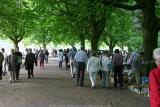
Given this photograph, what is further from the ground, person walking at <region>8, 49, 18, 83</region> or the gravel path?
person walking at <region>8, 49, 18, 83</region>

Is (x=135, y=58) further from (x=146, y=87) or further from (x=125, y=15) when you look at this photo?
(x=125, y=15)

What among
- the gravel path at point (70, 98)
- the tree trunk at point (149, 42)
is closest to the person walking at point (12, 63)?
the gravel path at point (70, 98)

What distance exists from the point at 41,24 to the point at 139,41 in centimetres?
971

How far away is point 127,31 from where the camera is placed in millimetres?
53188

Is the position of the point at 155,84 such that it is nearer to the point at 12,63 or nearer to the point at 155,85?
the point at 155,85

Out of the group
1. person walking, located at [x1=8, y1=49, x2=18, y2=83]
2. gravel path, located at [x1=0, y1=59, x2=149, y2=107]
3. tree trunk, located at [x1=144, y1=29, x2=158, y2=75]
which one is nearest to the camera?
gravel path, located at [x1=0, y1=59, x2=149, y2=107]

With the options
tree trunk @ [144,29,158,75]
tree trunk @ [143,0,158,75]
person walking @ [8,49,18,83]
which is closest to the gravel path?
tree trunk @ [144,29,158,75]

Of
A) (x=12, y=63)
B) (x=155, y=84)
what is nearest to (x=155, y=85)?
(x=155, y=84)

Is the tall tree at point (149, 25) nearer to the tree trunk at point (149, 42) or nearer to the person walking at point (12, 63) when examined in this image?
the tree trunk at point (149, 42)

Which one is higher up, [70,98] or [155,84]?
[155,84]

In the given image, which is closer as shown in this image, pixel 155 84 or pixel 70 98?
pixel 155 84

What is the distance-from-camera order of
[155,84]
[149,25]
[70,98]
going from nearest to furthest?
[155,84] → [70,98] → [149,25]

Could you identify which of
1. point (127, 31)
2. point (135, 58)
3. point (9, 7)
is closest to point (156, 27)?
point (135, 58)

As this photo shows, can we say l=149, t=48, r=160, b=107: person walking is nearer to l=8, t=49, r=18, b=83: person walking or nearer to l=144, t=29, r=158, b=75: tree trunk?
l=144, t=29, r=158, b=75: tree trunk
